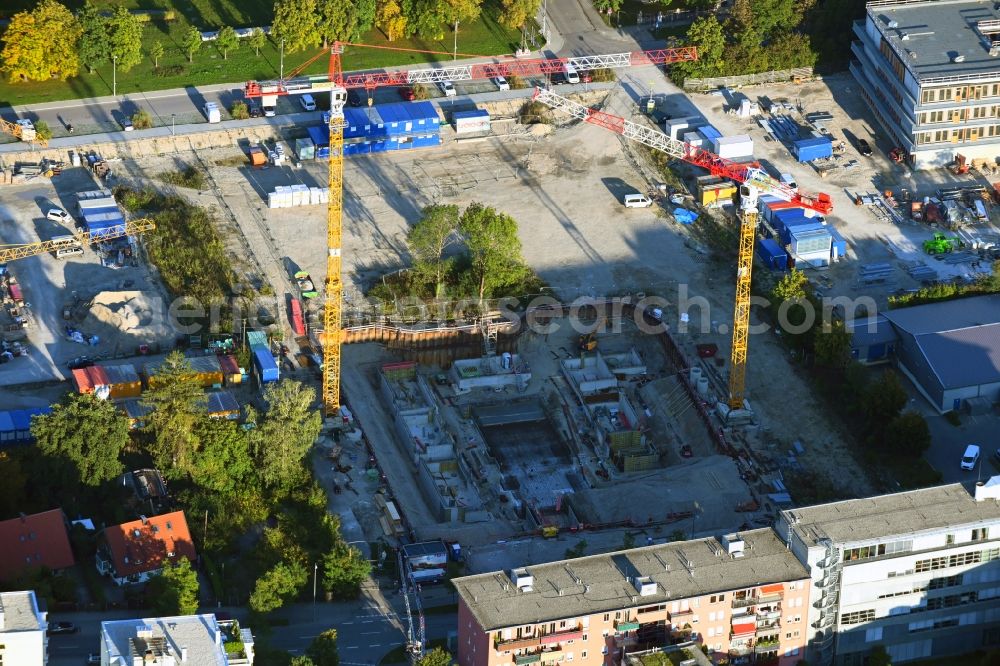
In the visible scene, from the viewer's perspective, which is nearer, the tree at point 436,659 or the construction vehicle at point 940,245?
the tree at point 436,659

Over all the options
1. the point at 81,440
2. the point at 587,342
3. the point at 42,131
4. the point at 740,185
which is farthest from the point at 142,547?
the point at 740,185

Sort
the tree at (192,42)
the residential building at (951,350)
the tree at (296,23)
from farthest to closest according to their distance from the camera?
the tree at (192,42), the tree at (296,23), the residential building at (951,350)

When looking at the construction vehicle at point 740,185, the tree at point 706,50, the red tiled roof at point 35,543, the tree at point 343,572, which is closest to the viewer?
the red tiled roof at point 35,543

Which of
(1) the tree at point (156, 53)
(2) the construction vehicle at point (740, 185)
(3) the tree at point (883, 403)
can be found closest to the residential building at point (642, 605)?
(3) the tree at point (883, 403)

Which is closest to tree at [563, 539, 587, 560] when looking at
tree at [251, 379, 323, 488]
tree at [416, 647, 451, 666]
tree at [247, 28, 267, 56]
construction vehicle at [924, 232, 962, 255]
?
tree at [416, 647, 451, 666]

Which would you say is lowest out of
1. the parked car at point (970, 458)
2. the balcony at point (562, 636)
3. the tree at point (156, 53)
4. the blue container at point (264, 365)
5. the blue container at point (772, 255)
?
the parked car at point (970, 458)

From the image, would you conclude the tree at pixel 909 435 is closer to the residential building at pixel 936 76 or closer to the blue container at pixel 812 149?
the blue container at pixel 812 149

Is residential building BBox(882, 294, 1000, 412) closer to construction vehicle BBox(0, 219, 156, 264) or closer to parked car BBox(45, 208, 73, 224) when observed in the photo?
construction vehicle BBox(0, 219, 156, 264)
